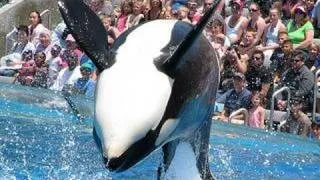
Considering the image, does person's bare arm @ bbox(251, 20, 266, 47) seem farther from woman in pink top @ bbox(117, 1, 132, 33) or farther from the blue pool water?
woman in pink top @ bbox(117, 1, 132, 33)

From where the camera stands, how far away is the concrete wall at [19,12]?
13.7 meters

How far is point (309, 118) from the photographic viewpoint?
859 cm

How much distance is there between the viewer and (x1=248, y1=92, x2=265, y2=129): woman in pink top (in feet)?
28.1

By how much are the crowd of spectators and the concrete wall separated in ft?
4.97

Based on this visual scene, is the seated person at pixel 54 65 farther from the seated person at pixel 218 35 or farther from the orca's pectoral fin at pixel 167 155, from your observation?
the orca's pectoral fin at pixel 167 155

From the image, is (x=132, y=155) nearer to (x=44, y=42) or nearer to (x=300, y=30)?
(x=300, y=30)

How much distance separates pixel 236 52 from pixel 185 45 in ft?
19.9

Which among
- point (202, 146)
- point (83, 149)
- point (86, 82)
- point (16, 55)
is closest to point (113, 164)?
point (202, 146)

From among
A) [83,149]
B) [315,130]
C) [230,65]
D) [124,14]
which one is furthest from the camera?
[124,14]

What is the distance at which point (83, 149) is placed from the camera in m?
6.63

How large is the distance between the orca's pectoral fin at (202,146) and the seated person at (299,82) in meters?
4.15

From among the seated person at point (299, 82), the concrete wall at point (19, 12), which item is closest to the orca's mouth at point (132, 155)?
the seated person at point (299, 82)

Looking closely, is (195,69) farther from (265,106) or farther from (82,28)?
(265,106)

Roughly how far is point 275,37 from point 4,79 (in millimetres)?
4061
